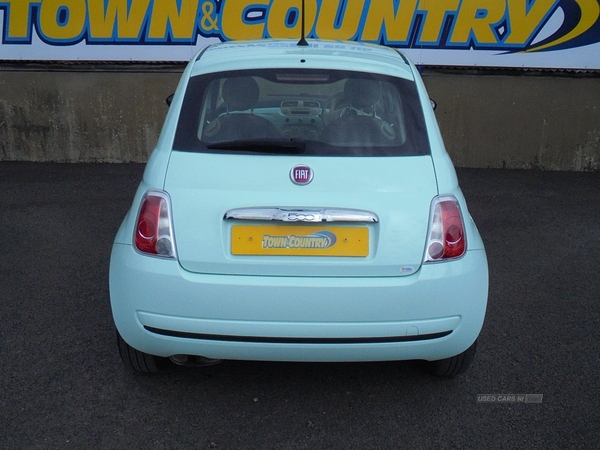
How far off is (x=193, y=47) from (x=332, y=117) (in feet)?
18.6

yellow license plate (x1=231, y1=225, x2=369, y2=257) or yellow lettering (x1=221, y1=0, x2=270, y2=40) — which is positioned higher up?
yellow license plate (x1=231, y1=225, x2=369, y2=257)

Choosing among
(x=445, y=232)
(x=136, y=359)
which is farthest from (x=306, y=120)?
(x=136, y=359)

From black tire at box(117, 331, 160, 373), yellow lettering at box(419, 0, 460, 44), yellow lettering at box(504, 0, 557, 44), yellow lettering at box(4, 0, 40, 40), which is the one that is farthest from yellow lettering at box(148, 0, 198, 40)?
black tire at box(117, 331, 160, 373)

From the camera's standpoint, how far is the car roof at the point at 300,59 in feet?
11.0

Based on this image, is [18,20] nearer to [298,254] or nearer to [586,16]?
[586,16]

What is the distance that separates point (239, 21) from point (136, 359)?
615cm

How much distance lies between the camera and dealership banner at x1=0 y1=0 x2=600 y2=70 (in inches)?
332

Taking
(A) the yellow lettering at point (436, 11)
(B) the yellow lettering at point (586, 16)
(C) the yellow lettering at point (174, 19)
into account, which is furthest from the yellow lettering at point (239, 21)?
(B) the yellow lettering at point (586, 16)

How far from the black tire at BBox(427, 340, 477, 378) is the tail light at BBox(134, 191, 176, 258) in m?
1.42

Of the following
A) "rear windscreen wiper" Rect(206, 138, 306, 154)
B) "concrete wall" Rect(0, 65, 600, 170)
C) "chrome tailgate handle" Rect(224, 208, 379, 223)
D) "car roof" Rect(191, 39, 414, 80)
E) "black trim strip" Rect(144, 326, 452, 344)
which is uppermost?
"car roof" Rect(191, 39, 414, 80)

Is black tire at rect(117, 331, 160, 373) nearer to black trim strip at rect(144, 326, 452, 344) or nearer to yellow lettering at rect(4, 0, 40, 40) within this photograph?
black trim strip at rect(144, 326, 452, 344)

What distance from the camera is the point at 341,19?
8.53 m

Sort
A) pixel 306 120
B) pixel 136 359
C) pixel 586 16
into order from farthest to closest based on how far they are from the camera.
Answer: pixel 586 16 < pixel 306 120 < pixel 136 359

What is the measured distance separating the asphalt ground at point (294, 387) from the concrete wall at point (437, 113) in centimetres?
370
